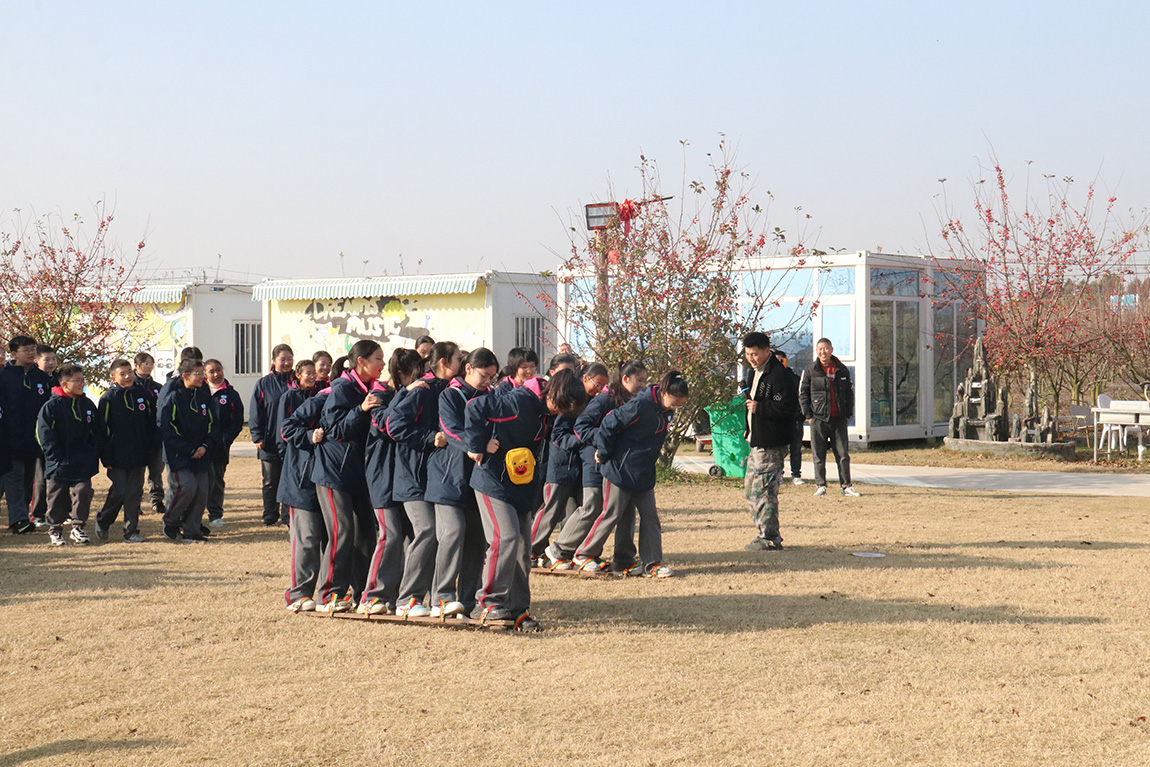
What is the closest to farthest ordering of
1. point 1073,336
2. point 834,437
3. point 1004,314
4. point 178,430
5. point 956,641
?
point 956,641, point 178,430, point 834,437, point 1004,314, point 1073,336

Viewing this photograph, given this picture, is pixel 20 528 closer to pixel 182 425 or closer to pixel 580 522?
pixel 182 425

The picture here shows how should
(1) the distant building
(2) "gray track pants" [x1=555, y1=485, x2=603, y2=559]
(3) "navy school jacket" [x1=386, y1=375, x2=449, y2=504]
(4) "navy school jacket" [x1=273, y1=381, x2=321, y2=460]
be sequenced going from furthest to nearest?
(1) the distant building < (4) "navy school jacket" [x1=273, y1=381, x2=321, y2=460] < (2) "gray track pants" [x1=555, y1=485, x2=603, y2=559] < (3) "navy school jacket" [x1=386, y1=375, x2=449, y2=504]

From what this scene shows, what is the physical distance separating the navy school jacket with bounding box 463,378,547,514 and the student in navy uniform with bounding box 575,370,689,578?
143 cm

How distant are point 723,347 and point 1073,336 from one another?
9983 millimetres

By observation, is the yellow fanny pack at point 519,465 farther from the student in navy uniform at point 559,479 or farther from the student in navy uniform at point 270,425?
the student in navy uniform at point 270,425

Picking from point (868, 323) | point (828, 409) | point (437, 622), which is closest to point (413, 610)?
point (437, 622)

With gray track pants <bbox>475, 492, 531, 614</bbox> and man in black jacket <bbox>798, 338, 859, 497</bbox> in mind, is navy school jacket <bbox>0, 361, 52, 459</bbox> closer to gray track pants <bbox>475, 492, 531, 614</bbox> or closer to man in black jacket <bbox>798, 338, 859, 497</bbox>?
gray track pants <bbox>475, 492, 531, 614</bbox>

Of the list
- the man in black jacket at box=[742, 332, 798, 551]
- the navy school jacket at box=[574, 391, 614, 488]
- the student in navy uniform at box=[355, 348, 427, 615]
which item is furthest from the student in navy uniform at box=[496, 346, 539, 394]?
the man in black jacket at box=[742, 332, 798, 551]

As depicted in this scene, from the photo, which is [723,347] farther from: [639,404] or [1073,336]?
[1073,336]

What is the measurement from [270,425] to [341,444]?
4174 mm

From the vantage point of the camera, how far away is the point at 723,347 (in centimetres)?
1409

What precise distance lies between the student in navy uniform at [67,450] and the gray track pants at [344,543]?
3.65 meters

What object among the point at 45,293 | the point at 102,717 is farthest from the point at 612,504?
the point at 45,293

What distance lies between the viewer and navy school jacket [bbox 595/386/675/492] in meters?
7.89
